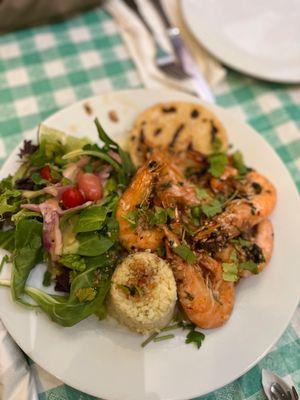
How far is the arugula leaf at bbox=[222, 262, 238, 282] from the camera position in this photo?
1.93 m

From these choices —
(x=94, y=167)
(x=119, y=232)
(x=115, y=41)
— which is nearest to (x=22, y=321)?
(x=119, y=232)

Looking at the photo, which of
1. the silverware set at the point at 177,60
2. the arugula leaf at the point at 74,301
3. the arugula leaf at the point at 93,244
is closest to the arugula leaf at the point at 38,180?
the arugula leaf at the point at 93,244

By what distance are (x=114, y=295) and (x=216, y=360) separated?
492 mm

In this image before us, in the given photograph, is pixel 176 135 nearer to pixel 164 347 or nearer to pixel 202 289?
pixel 202 289

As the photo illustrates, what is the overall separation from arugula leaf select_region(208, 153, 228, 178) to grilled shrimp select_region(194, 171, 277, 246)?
0.42 feet

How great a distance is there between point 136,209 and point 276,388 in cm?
97

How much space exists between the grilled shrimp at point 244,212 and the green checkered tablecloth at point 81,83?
0.51 metres

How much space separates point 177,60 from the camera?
2.88m

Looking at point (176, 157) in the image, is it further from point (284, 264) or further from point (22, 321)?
point (22, 321)

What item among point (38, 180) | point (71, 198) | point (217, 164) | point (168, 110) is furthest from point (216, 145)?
point (38, 180)

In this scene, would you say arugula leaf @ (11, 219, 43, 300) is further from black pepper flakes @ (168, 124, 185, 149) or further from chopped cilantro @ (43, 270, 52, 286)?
Result: black pepper flakes @ (168, 124, 185, 149)

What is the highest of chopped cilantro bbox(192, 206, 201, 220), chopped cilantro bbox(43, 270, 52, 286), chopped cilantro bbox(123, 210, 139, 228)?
chopped cilantro bbox(123, 210, 139, 228)

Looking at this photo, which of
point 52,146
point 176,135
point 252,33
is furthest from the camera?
point 252,33

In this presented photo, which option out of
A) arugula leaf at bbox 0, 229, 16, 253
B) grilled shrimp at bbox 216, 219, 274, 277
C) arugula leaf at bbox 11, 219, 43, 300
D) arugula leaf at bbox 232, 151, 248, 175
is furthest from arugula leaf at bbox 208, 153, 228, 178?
arugula leaf at bbox 0, 229, 16, 253
